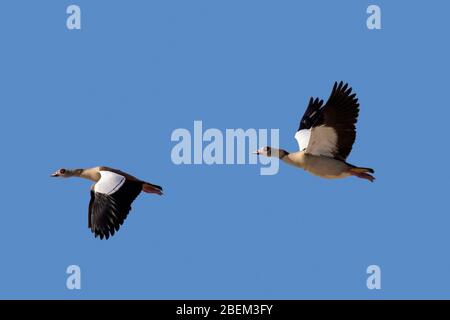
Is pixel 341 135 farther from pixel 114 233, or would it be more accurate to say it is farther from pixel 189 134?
pixel 114 233

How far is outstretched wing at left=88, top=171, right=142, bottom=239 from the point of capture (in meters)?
19.2

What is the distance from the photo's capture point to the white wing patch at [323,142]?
2002 centimetres

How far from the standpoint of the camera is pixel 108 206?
19.2 m

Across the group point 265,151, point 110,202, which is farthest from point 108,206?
point 265,151

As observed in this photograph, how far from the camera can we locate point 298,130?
21375mm

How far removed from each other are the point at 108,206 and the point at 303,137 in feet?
12.4

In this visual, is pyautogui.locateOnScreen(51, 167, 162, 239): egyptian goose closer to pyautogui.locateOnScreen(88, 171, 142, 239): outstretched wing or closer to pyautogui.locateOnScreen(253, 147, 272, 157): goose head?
pyautogui.locateOnScreen(88, 171, 142, 239): outstretched wing

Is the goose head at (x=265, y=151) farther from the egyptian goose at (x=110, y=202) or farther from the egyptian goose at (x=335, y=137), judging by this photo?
the egyptian goose at (x=110, y=202)

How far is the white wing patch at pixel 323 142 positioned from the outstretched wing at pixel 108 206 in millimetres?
2921

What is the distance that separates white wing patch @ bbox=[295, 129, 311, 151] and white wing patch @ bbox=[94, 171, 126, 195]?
10.2 feet

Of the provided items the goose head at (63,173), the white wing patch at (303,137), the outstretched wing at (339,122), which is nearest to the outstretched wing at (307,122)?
the white wing patch at (303,137)

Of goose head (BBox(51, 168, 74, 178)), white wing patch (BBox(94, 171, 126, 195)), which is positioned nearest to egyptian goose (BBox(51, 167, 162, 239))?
white wing patch (BBox(94, 171, 126, 195))

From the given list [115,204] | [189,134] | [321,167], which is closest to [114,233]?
[115,204]
